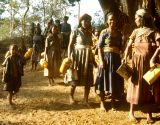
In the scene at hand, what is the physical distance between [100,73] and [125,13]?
482 cm

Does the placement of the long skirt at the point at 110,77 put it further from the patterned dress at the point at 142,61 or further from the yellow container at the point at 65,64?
the patterned dress at the point at 142,61

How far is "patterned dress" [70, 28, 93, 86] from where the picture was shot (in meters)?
8.76

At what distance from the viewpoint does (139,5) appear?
1142 cm

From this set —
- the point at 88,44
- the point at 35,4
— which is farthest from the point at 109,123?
the point at 35,4

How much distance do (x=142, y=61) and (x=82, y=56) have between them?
205cm

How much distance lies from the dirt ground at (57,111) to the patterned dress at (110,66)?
1.79ft

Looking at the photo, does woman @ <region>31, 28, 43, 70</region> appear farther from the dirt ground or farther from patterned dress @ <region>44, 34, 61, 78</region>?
the dirt ground

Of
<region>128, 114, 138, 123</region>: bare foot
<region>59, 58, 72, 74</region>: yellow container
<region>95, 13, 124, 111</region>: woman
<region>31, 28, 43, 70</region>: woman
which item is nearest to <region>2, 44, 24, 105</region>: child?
<region>59, 58, 72, 74</region>: yellow container

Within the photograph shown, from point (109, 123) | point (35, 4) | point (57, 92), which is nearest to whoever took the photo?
point (109, 123)

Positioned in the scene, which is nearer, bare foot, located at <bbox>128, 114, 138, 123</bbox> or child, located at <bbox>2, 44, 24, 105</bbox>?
bare foot, located at <bbox>128, 114, 138, 123</bbox>

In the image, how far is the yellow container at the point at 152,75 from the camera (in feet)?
21.6

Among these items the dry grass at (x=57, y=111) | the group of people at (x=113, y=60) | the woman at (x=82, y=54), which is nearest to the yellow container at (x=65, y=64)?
the group of people at (x=113, y=60)

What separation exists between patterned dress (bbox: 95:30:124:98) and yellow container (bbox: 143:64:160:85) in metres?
1.45

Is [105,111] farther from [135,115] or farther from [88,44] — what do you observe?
[88,44]
